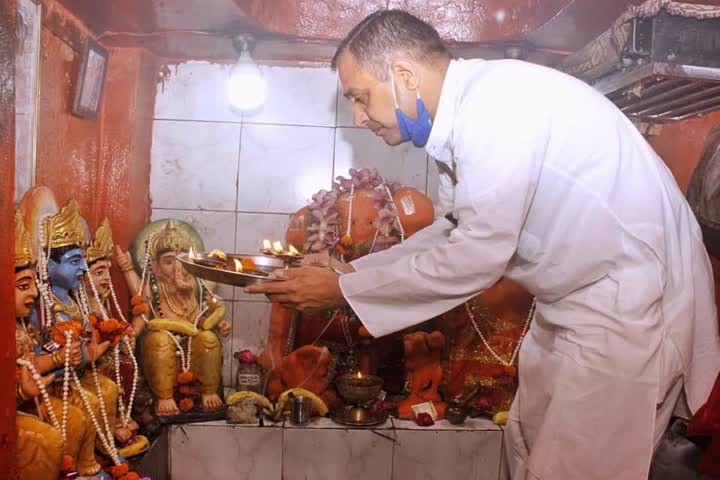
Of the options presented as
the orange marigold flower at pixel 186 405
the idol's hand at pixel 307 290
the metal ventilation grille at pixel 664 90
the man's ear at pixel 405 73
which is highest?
the metal ventilation grille at pixel 664 90

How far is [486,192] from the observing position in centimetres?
170

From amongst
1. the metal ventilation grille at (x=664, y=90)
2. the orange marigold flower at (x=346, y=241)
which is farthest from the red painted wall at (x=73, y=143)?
the metal ventilation grille at (x=664, y=90)

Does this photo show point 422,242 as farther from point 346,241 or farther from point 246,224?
point 246,224

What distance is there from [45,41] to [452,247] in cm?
258

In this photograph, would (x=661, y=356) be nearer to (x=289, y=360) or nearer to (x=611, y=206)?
(x=611, y=206)

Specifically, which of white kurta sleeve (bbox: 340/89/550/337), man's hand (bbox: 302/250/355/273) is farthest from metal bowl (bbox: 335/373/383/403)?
white kurta sleeve (bbox: 340/89/550/337)

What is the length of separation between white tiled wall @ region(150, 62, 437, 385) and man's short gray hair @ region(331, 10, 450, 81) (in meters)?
2.68

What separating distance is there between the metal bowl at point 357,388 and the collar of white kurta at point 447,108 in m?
2.09

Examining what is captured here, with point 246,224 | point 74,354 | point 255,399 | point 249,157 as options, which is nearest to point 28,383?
point 74,354

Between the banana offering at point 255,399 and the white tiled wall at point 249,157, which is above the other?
the white tiled wall at point 249,157

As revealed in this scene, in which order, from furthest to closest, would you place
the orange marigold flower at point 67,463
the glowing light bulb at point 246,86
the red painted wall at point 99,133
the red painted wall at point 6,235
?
the glowing light bulb at point 246,86, the red painted wall at point 99,133, the orange marigold flower at point 67,463, the red painted wall at point 6,235

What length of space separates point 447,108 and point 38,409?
199 cm

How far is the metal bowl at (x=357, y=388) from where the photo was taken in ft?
A: 12.1

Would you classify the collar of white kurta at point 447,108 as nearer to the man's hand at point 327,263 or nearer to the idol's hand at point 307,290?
the idol's hand at point 307,290
